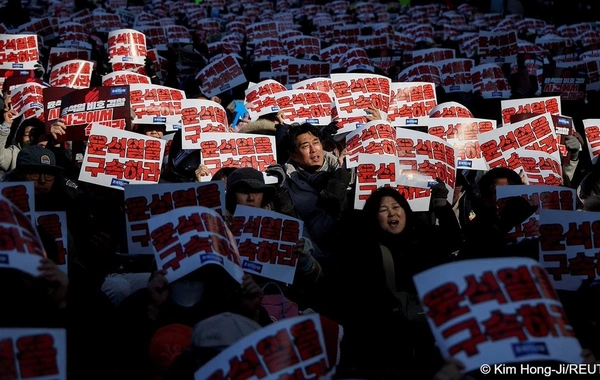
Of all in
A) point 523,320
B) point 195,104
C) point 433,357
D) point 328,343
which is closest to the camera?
point 523,320

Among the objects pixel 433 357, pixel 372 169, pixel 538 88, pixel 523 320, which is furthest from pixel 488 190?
pixel 538 88

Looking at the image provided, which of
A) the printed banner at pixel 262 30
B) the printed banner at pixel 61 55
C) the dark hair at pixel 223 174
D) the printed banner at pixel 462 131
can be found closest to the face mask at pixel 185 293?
the dark hair at pixel 223 174

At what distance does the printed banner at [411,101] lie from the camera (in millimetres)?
10422

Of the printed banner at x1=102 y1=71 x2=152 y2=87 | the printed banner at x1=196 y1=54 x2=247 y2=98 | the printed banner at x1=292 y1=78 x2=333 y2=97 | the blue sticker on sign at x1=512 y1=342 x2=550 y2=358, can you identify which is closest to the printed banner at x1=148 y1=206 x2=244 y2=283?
the blue sticker on sign at x1=512 y1=342 x2=550 y2=358

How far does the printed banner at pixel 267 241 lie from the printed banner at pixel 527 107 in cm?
439

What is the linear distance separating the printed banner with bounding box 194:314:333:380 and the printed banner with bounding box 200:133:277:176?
13.8 ft

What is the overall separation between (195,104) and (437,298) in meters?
5.78

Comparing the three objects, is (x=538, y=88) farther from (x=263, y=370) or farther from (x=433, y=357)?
(x=263, y=370)

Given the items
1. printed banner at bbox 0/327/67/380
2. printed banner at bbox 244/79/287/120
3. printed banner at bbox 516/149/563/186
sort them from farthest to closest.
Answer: printed banner at bbox 244/79/287/120 < printed banner at bbox 516/149/563/186 < printed banner at bbox 0/327/67/380

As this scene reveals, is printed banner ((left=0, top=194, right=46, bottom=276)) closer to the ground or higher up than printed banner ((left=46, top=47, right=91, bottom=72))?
higher up

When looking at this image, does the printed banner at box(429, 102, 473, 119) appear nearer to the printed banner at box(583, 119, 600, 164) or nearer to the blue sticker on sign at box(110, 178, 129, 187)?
the printed banner at box(583, 119, 600, 164)

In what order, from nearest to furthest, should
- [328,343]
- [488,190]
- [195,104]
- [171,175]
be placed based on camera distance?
1. [328,343]
2. [488,190]
3. [171,175]
4. [195,104]

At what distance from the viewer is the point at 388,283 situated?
19.5 feet

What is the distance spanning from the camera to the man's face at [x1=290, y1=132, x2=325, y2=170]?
25.3ft
